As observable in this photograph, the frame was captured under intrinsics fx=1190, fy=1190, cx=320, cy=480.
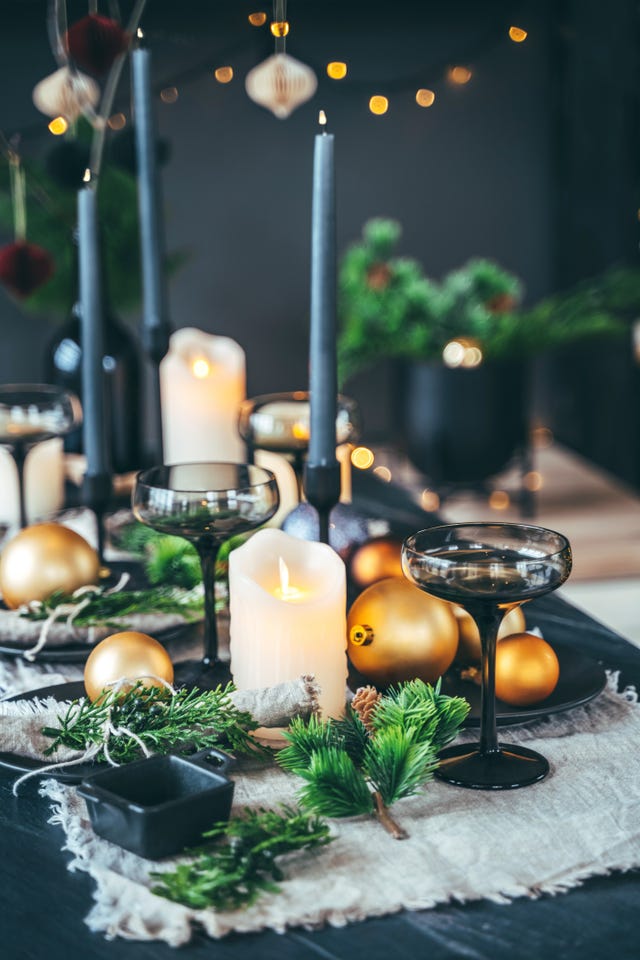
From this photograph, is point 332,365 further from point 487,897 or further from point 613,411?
point 613,411

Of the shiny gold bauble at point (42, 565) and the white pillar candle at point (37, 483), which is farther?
the white pillar candle at point (37, 483)

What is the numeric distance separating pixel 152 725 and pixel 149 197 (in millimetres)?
588

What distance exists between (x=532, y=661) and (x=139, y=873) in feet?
1.05

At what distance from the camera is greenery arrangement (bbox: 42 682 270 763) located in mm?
737

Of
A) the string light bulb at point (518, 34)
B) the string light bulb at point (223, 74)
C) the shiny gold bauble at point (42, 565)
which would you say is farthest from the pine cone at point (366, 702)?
the string light bulb at point (518, 34)

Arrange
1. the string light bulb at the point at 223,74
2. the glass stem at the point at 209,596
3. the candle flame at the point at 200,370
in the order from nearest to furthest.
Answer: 1. the glass stem at the point at 209,596
2. the candle flame at the point at 200,370
3. the string light bulb at the point at 223,74

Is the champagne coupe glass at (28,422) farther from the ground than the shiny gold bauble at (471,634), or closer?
farther from the ground

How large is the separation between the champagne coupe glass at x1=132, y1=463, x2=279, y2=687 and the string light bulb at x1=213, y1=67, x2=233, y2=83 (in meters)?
2.39

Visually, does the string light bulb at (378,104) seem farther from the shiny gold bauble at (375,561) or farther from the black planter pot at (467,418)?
the shiny gold bauble at (375,561)

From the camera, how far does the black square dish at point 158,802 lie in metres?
0.64

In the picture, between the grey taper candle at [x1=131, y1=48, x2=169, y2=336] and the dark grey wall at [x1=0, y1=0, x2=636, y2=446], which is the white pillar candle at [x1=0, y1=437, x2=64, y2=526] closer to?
the grey taper candle at [x1=131, y1=48, x2=169, y2=336]

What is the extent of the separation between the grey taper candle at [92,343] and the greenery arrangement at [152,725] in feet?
1.07

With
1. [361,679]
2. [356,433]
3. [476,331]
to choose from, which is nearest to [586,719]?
[361,679]

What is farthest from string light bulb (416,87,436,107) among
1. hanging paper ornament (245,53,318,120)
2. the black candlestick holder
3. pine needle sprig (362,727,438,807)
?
pine needle sprig (362,727,438,807)
